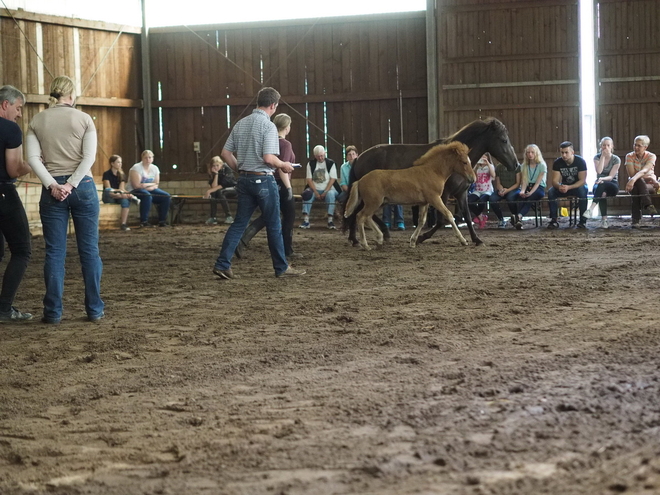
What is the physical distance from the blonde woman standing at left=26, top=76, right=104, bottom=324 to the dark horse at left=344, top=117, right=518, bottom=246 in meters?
5.83

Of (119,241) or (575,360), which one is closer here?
(575,360)

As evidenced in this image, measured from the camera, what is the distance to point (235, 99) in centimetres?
1933

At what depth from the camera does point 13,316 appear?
6.61 m

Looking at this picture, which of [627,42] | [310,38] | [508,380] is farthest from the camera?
[310,38]

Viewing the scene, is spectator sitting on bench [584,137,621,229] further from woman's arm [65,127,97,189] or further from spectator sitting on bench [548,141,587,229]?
woman's arm [65,127,97,189]

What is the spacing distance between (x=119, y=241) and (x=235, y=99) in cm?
648

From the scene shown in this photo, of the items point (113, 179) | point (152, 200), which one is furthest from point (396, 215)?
point (113, 179)

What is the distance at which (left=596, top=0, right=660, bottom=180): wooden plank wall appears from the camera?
17.6m

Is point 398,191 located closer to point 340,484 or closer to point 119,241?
point 119,241

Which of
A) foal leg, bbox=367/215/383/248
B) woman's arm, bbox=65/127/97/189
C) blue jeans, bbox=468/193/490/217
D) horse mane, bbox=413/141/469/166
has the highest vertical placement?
horse mane, bbox=413/141/469/166

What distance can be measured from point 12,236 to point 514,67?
13610 millimetres

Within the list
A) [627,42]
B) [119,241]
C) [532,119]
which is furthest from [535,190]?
[119,241]

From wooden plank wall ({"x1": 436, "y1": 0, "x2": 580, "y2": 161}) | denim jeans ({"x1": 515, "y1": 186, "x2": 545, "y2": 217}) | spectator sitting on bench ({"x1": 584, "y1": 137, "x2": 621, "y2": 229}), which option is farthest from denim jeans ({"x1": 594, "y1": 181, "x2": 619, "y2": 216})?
wooden plank wall ({"x1": 436, "y1": 0, "x2": 580, "y2": 161})

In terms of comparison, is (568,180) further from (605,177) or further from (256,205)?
(256,205)
